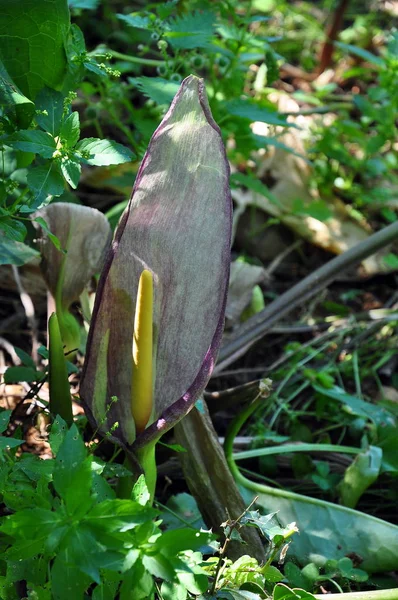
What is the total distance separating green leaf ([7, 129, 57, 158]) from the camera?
81cm

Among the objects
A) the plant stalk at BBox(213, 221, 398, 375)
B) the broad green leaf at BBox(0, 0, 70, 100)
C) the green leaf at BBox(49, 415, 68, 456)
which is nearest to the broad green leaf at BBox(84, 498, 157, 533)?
the green leaf at BBox(49, 415, 68, 456)

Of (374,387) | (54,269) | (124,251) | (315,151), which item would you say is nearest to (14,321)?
(54,269)

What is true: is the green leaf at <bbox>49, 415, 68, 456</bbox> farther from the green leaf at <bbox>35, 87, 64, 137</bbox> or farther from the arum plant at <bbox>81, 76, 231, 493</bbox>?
the green leaf at <bbox>35, 87, 64, 137</bbox>

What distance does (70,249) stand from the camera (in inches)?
42.7

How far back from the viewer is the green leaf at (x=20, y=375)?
1056 mm

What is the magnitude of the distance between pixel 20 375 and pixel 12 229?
28 cm

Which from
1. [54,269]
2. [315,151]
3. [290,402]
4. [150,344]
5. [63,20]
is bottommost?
[290,402]

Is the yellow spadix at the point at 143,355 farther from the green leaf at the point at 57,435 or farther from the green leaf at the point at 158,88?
the green leaf at the point at 158,88

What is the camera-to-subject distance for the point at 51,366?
3.04 ft

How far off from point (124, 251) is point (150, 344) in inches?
5.0

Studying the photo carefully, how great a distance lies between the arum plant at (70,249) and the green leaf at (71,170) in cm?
22

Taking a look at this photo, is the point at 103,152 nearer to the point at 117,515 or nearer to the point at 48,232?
the point at 48,232

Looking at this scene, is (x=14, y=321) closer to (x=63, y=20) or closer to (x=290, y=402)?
(x=290, y=402)

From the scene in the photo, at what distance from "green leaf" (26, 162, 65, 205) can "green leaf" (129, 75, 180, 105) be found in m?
0.35
